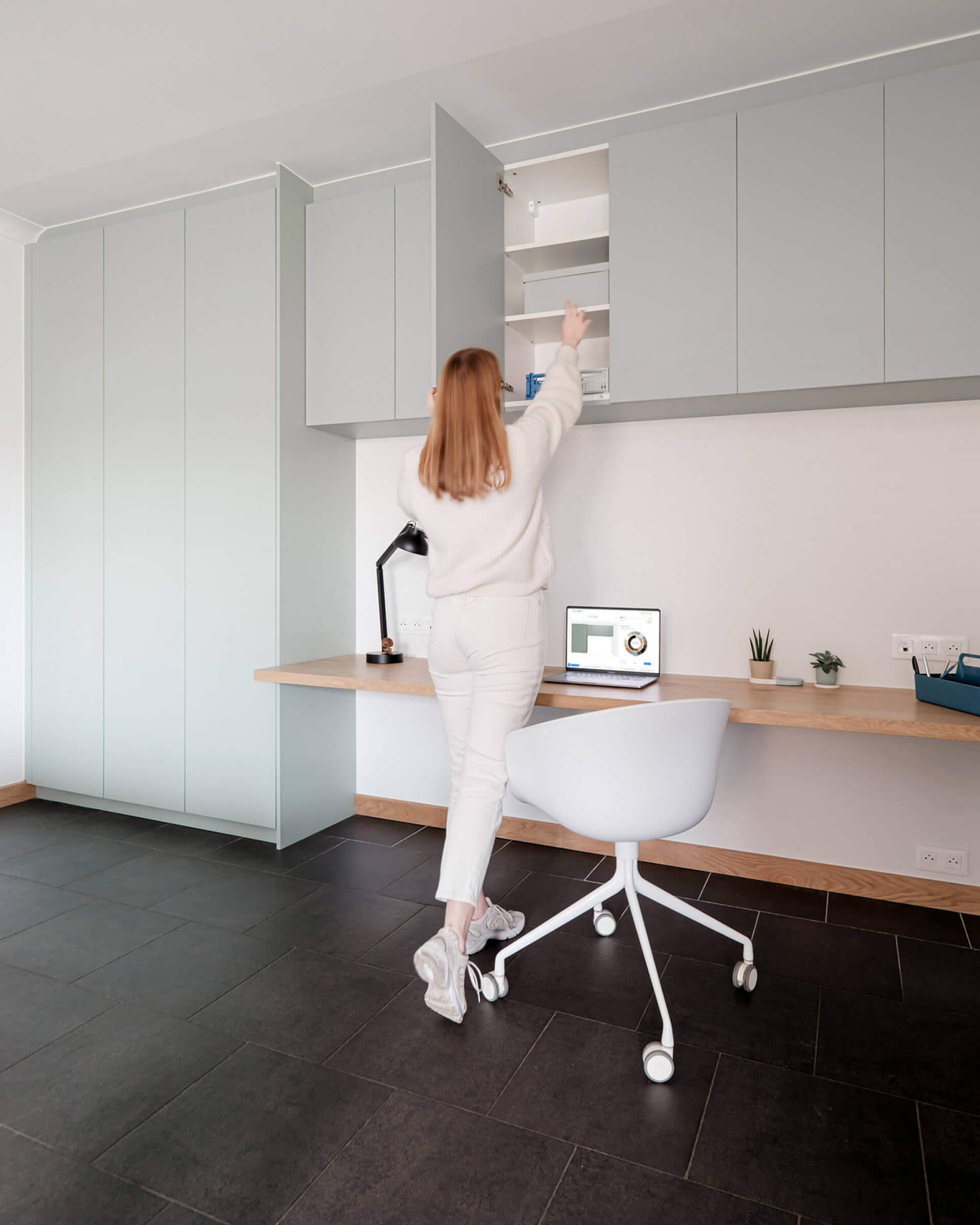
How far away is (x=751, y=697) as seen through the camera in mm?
2410

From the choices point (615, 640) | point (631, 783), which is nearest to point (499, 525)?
point (631, 783)

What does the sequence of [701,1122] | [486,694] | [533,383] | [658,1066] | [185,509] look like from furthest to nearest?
[185,509] < [533,383] < [486,694] < [658,1066] < [701,1122]

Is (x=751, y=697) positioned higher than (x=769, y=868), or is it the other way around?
(x=751, y=697)

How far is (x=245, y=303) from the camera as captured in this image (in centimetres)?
316

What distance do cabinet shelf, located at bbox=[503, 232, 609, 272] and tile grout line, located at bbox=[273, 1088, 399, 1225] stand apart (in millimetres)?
2503

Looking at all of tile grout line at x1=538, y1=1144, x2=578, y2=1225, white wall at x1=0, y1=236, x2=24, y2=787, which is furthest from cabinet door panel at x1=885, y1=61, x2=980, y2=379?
white wall at x1=0, y1=236, x2=24, y2=787

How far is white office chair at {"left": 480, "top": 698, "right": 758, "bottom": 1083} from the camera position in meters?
1.79


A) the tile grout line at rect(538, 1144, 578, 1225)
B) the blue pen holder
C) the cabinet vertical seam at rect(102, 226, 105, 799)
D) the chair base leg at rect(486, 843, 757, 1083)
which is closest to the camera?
the tile grout line at rect(538, 1144, 578, 1225)

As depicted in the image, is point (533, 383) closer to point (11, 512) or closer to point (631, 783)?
point (631, 783)

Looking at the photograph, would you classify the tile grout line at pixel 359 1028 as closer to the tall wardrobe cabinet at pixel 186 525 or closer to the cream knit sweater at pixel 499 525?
the cream knit sweater at pixel 499 525

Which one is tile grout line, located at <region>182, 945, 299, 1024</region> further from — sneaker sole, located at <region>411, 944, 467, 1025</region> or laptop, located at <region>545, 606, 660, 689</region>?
laptop, located at <region>545, 606, 660, 689</region>

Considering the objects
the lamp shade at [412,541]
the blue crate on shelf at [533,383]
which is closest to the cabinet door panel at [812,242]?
the blue crate on shelf at [533,383]

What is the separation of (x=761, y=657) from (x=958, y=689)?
667 mm

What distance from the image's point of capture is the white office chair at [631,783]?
1.79m
